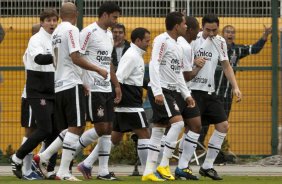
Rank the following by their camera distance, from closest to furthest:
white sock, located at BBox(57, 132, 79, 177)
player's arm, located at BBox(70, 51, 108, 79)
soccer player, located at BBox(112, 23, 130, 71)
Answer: player's arm, located at BBox(70, 51, 108, 79) < white sock, located at BBox(57, 132, 79, 177) < soccer player, located at BBox(112, 23, 130, 71)

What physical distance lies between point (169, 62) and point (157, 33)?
4649 mm

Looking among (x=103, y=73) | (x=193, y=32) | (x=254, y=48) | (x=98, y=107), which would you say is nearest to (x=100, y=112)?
(x=98, y=107)

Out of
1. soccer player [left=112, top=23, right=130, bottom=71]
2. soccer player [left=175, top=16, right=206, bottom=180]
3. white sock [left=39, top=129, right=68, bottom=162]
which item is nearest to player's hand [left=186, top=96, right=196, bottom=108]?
soccer player [left=175, top=16, right=206, bottom=180]

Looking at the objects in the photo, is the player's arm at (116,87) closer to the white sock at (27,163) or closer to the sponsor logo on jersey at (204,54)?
the sponsor logo on jersey at (204,54)

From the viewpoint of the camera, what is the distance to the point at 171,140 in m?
14.6

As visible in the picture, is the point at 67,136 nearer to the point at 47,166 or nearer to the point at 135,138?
the point at 47,166

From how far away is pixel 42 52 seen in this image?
14586 millimetres

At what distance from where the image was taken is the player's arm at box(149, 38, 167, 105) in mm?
14180

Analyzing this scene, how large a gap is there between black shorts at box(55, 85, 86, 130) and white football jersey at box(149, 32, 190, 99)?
112cm

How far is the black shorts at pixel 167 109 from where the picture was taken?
1445 cm

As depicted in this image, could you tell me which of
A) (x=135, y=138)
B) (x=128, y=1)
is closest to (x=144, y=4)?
(x=128, y=1)

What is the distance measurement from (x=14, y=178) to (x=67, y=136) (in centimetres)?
158

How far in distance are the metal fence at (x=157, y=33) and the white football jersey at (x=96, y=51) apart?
4665mm

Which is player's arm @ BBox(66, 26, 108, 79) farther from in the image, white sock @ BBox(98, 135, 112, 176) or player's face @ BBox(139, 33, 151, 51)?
player's face @ BBox(139, 33, 151, 51)
